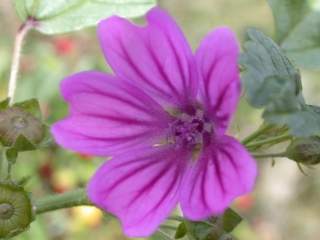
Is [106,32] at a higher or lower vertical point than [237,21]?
higher

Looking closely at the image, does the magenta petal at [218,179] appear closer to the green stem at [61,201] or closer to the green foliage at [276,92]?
the green foliage at [276,92]

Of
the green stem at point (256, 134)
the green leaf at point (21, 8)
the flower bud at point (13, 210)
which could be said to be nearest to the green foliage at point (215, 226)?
the green stem at point (256, 134)

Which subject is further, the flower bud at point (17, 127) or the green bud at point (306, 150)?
the flower bud at point (17, 127)

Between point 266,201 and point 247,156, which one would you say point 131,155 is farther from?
point 266,201

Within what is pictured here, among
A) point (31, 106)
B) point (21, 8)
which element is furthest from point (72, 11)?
point (31, 106)

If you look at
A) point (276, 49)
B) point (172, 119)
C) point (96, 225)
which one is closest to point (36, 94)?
point (96, 225)

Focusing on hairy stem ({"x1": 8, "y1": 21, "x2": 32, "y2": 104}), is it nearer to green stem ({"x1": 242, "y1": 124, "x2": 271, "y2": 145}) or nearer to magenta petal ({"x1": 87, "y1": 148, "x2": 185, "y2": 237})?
magenta petal ({"x1": 87, "y1": 148, "x2": 185, "y2": 237})

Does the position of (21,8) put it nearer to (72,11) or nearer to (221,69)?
(72,11)
